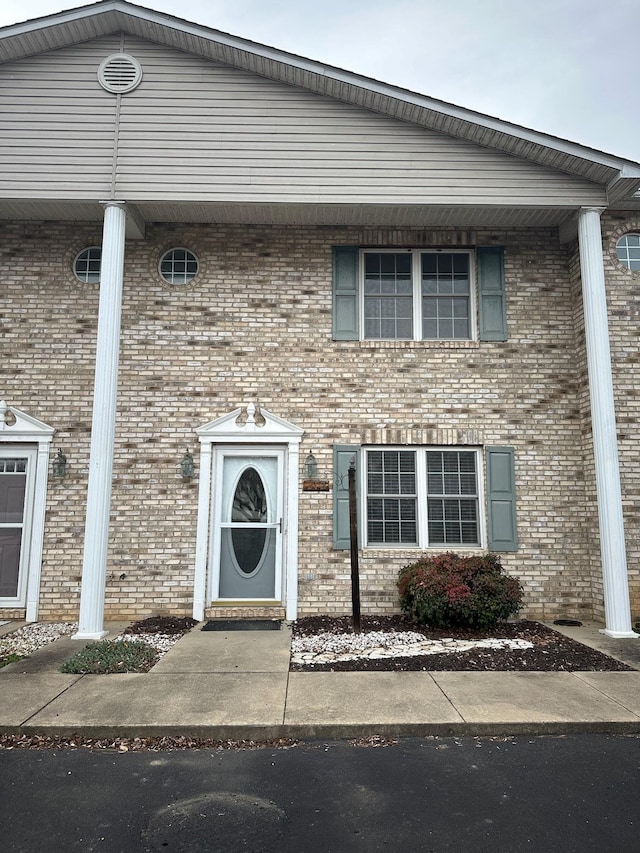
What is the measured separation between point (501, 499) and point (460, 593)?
163cm

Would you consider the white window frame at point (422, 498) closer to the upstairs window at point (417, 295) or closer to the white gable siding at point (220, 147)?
the upstairs window at point (417, 295)

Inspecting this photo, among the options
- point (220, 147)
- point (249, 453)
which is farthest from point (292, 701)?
point (220, 147)

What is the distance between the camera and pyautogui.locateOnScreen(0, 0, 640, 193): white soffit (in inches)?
284

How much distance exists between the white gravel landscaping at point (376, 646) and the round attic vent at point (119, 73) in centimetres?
692

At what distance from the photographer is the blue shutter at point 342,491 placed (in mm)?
7641

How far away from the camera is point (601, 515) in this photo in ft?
23.1

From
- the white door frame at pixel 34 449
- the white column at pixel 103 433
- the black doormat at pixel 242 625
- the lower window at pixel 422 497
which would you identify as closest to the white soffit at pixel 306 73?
the white column at pixel 103 433

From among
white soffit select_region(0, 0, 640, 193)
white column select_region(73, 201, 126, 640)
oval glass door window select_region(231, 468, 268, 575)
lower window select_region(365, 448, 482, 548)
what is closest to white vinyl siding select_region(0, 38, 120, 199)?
white soffit select_region(0, 0, 640, 193)

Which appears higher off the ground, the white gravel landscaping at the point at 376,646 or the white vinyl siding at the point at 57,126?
the white vinyl siding at the point at 57,126

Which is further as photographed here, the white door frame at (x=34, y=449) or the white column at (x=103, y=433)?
the white door frame at (x=34, y=449)

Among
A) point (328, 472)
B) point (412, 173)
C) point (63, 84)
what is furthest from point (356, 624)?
point (63, 84)

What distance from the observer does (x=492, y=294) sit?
323 inches

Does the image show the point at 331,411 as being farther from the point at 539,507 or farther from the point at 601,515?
the point at 601,515

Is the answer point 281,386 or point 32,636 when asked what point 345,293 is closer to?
point 281,386
